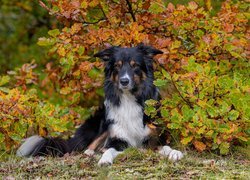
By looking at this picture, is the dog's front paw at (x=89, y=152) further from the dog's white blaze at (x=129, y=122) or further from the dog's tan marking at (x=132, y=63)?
the dog's tan marking at (x=132, y=63)

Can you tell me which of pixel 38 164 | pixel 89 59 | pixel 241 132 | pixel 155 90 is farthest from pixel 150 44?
pixel 38 164

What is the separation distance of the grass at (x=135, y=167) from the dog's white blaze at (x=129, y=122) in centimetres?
39

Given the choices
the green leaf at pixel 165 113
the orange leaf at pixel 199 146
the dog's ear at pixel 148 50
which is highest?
the dog's ear at pixel 148 50

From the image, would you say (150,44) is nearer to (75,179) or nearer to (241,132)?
(241,132)

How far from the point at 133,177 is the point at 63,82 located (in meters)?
2.73

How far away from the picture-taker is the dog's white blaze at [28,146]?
7031 millimetres

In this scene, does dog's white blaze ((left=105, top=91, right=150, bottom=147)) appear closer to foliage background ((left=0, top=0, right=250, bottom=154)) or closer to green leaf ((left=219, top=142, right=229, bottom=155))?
foliage background ((left=0, top=0, right=250, bottom=154))

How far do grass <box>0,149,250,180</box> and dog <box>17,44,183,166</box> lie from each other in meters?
0.29

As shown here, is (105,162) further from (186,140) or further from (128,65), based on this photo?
(128,65)

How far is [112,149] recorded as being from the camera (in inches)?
260

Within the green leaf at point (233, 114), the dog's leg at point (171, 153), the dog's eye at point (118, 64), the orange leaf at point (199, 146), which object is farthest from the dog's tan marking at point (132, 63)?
the green leaf at point (233, 114)

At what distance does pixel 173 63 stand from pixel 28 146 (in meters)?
1.96

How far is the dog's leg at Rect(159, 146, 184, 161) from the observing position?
6.17m

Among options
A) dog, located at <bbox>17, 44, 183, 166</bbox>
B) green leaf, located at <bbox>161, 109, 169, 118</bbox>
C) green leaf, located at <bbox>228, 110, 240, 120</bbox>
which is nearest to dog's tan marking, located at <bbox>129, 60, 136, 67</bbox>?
dog, located at <bbox>17, 44, 183, 166</bbox>
